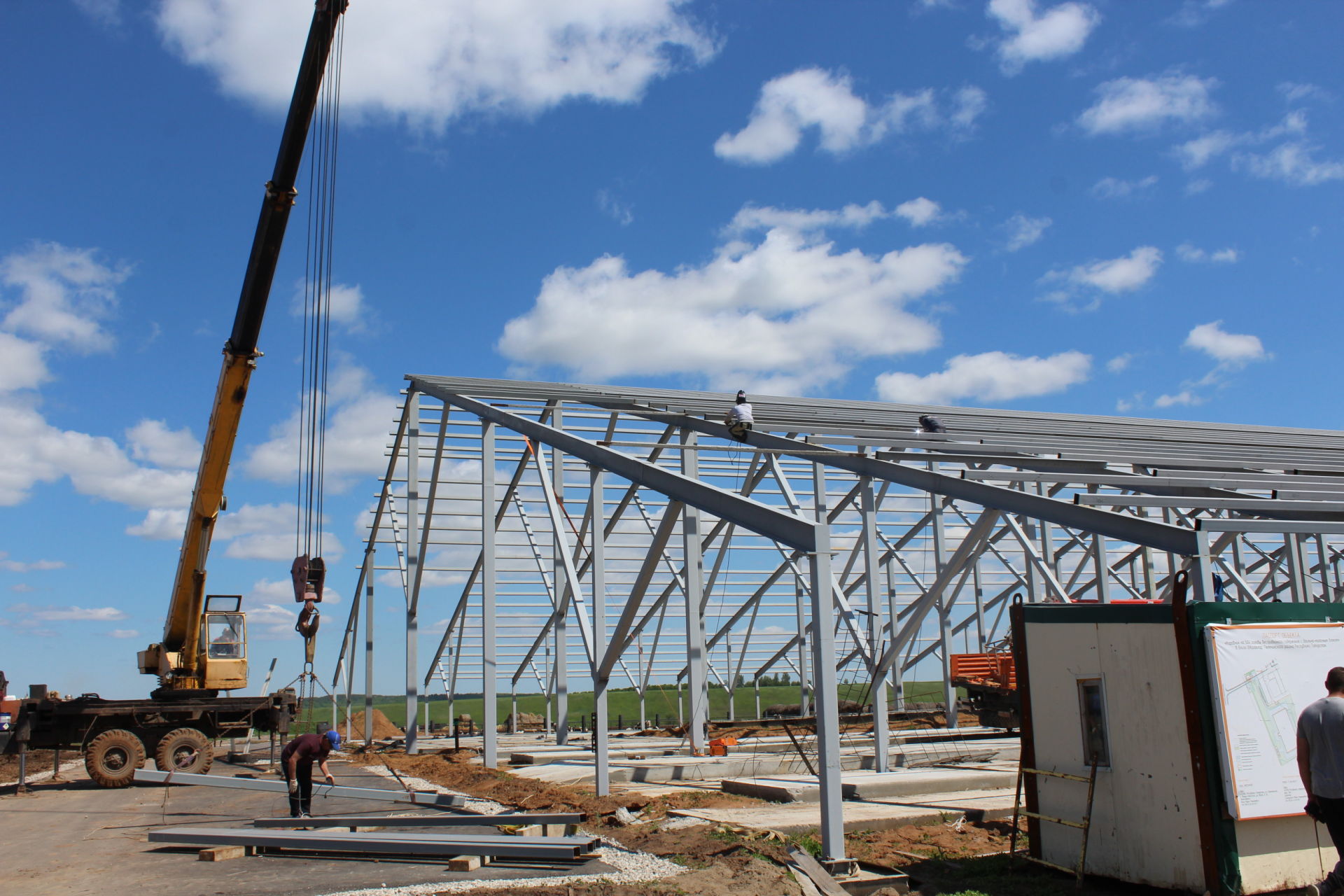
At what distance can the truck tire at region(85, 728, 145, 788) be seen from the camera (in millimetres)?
17188

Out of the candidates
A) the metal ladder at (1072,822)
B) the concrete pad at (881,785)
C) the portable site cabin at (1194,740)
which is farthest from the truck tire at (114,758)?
the portable site cabin at (1194,740)

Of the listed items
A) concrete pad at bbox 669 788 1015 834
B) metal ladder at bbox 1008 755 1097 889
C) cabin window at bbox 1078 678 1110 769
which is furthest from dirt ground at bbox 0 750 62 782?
cabin window at bbox 1078 678 1110 769

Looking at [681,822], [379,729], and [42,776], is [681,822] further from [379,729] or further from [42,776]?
[379,729]

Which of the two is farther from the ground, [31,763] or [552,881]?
[552,881]

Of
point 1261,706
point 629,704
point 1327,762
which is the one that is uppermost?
point 1261,706

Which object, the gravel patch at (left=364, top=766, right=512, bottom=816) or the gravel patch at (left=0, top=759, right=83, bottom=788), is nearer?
the gravel patch at (left=364, top=766, right=512, bottom=816)

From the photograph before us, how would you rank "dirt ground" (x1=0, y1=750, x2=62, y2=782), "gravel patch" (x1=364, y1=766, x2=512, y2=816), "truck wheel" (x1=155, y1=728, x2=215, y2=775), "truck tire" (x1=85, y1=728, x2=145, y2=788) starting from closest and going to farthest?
"gravel patch" (x1=364, y1=766, x2=512, y2=816)
"truck tire" (x1=85, y1=728, x2=145, y2=788)
"truck wheel" (x1=155, y1=728, x2=215, y2=775)
"dirt ground" (x1=0, y1=750, x2=62, y2=782)

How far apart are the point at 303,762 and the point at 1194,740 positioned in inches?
380

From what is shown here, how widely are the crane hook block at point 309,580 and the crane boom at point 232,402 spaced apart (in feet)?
9.14

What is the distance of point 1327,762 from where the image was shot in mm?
6340

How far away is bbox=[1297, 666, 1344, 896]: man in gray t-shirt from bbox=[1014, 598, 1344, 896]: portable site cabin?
0.30 meters

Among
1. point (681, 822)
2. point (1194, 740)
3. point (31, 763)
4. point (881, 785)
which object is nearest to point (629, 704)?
point (31, 763)

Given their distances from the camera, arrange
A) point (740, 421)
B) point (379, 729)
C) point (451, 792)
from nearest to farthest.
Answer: point (740, 421)
point (451, 792)
point (379, 729)

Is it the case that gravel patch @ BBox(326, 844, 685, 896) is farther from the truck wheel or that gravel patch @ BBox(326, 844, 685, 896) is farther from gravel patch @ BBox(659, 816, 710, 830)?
the truck wheel
